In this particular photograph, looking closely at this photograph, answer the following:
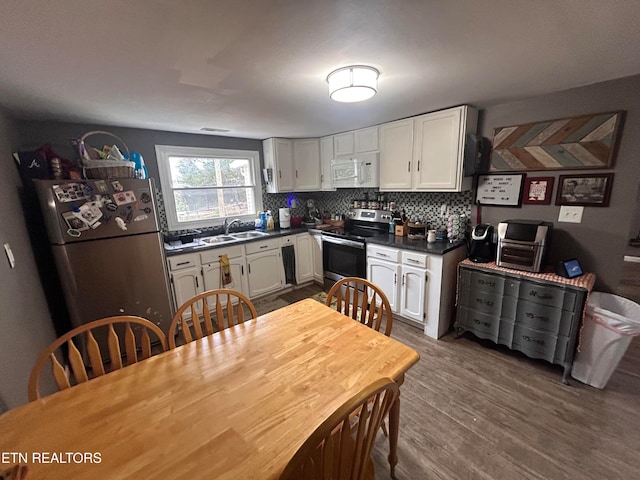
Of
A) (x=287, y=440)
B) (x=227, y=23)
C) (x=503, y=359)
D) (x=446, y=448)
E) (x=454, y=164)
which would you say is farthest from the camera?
(x=454, y=164)

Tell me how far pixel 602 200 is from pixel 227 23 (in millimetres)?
2738

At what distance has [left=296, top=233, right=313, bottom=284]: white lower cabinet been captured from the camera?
144 inches

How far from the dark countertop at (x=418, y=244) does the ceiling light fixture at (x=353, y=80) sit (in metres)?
1.44

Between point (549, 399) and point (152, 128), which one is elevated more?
point (152, 128)

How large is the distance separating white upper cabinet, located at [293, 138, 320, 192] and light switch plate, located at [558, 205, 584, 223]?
2.68m

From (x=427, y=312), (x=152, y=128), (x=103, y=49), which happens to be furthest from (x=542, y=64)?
(x=152, y=128)

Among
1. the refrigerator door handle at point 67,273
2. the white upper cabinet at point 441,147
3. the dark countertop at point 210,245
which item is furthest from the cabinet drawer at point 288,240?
the refrigerator door handle at point 67,273

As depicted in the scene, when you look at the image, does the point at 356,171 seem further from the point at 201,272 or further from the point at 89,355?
the point at 89,355

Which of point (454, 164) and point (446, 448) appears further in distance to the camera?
point (454, 164)

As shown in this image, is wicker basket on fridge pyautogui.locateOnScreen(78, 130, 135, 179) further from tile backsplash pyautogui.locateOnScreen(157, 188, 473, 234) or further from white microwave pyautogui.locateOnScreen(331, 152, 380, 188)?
white microwave pyautogui.locateOnScreen(331, 152, 380, 188)

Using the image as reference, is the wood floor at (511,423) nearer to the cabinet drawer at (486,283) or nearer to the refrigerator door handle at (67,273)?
the cabinet drawer at (486,283)

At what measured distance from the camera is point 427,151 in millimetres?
2559

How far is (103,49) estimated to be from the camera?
1195 mm

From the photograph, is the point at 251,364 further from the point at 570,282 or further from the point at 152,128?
the point at 152,128
